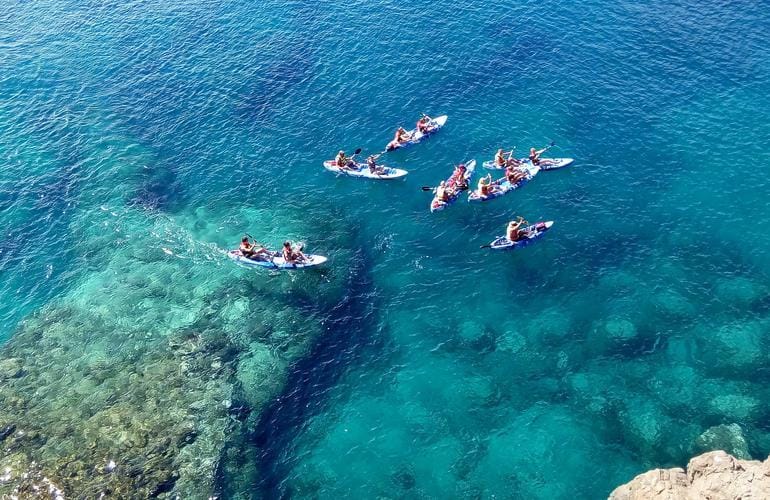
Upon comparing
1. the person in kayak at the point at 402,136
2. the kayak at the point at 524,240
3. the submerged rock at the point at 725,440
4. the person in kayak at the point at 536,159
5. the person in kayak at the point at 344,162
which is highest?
the person in kayak at the point at 402,136

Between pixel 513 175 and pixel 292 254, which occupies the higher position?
pixel 513 175

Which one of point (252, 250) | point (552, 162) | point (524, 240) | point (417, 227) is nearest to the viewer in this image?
point (524, 240)

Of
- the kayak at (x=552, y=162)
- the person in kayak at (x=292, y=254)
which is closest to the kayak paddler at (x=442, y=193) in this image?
the kayak at (x=552, y=162)

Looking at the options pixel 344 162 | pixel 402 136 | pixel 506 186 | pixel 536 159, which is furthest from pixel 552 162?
pixel 344 162

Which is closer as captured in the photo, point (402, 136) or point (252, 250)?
point (252, 250)

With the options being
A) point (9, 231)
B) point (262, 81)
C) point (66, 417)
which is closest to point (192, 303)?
point (66, 417)

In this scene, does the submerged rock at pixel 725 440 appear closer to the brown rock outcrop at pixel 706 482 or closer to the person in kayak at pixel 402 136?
the brown rock outcrop at pixel 706 482

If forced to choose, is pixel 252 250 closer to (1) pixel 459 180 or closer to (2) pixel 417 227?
(2) pixel 417 227
